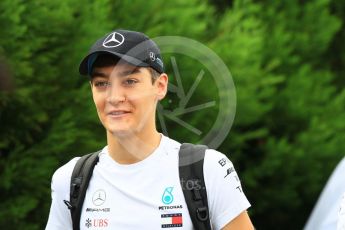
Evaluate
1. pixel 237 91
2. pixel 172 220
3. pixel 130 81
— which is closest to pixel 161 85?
pixel 130 81

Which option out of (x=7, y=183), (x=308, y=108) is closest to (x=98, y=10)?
(x=7, y=183)

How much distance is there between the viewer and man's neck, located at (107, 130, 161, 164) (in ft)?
14.0

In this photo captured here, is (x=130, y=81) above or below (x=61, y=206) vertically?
above

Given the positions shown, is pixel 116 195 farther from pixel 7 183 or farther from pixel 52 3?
pixel 52 3

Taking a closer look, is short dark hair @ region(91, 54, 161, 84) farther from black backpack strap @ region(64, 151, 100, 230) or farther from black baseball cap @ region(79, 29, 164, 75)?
black backpack strap @ region(64, 151, 100, 230)

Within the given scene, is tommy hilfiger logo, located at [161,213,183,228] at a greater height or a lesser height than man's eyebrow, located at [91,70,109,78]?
lesser

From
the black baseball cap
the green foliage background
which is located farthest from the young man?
the green foliage background

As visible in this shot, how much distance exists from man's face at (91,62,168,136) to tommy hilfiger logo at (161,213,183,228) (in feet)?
1.43

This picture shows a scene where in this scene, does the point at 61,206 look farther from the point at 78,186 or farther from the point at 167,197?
the point at 167,197

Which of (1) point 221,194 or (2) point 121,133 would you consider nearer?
(1) point 221,194

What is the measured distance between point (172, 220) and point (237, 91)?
18.4 ft

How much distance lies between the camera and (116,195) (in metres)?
4.24

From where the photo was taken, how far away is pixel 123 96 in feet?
13.6

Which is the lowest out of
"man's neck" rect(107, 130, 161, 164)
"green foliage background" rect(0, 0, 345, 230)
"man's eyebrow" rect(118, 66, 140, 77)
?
"man's neck" rect(107, 130, 161, 164)
